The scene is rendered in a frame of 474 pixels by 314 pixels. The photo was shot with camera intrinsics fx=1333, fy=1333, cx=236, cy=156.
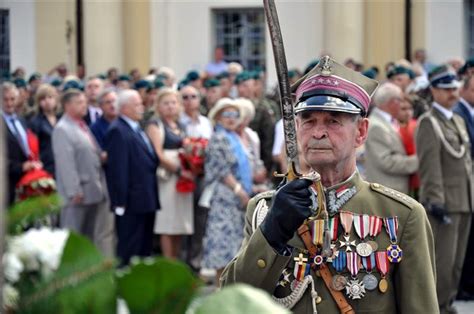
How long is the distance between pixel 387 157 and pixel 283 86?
257 inches

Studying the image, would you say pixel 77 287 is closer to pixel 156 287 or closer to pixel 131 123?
pixel 156 287

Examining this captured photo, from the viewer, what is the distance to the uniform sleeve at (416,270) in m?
3.75

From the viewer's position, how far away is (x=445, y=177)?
9.62 meters

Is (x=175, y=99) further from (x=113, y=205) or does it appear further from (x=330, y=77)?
(x=330, y=77)

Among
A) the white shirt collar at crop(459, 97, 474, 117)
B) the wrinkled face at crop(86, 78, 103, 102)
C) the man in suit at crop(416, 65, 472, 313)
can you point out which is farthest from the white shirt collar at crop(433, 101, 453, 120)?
the wrinkled face at crop(86, 78, 103, 102)

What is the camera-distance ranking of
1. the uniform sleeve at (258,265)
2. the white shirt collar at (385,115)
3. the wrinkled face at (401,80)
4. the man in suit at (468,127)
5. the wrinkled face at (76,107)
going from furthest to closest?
the wrinkled face at (401,80) < the wrinkled face at (76,107) < the man in suit at (468,127) < the white shirt collar at (385,115) < the uniform sleeve at (258,265)

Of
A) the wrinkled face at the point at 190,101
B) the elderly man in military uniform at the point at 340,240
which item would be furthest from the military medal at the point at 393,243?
the wrinkled face at the point at 190,101

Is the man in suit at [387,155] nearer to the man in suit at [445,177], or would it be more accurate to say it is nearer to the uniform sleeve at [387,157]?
the uniform sleeve at [387,157]

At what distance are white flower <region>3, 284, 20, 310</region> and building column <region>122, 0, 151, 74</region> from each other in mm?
21520

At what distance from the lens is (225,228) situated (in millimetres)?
10312

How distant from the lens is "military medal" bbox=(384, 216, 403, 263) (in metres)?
3.83

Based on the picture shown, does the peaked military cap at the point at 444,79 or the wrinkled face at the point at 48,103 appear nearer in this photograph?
the peaked military cap at the point at 444,79

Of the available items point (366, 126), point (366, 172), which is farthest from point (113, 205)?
point (366, 126)

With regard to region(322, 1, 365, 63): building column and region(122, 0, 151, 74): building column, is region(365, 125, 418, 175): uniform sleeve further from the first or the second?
region(122, 0, 151, 74): building column
